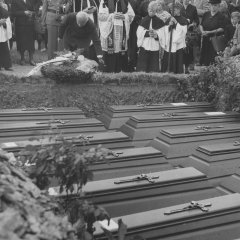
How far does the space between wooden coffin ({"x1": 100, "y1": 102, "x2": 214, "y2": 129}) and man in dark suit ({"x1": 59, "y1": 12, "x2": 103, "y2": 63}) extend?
2.28 metres

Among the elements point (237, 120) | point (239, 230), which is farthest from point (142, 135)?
point (239, 230)

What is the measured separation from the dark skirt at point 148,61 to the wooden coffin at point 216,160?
4612mm

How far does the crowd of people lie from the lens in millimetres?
9312

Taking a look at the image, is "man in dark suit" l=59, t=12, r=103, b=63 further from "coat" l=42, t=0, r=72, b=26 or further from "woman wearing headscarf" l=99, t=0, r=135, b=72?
"coat" l=42, t=0, r=72, b=26

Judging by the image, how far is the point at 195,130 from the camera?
561 cm

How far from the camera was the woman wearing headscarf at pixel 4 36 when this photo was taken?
955 centimetres

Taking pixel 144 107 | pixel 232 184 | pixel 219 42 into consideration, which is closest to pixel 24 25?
pixel 219 42

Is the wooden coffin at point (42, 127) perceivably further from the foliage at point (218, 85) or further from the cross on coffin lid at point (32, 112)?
the foliage at point (218, 85)

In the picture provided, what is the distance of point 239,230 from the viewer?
3.32 metres

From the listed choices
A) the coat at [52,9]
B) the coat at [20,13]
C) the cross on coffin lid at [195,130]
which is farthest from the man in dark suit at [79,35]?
the cross on coffin lid at [195,130]

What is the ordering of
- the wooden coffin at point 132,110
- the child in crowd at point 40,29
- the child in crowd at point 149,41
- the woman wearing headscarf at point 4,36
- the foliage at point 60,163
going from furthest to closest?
the child in crowd at point 40,29, the woman wearing headscarf at point 4,36, the child in crowd at point 149,41, the wooden coffin at point 132,110, the foliage at point 60,163

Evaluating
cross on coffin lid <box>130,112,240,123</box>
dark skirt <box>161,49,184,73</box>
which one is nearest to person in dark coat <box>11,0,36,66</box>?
dark skirt <box>161,49,184,73</box>

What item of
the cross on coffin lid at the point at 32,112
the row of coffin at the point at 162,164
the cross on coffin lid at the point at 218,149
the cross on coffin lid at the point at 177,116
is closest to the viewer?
the row of coffin at the point at 162,164

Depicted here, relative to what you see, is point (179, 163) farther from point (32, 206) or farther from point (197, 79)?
point (32, 206)
